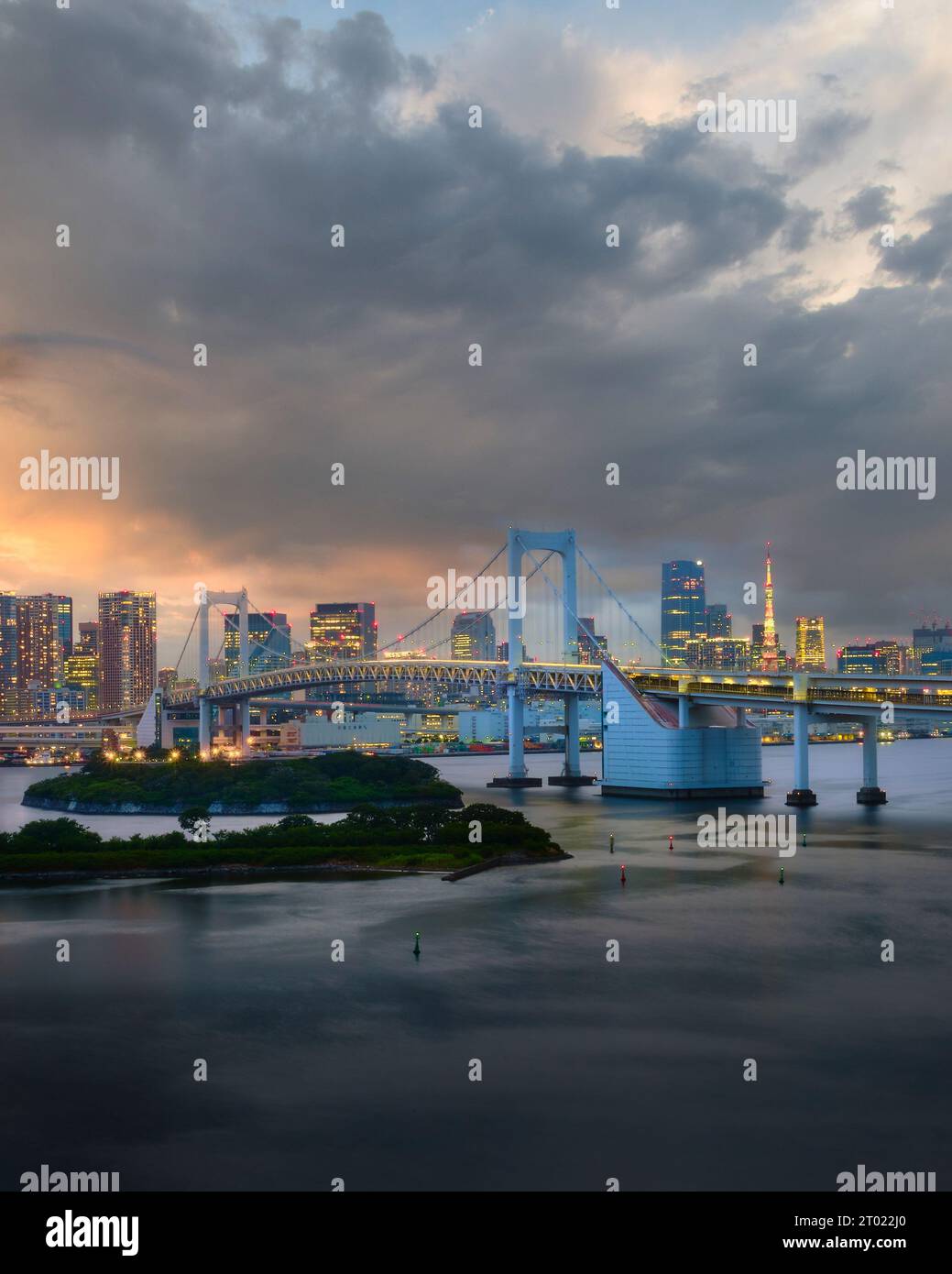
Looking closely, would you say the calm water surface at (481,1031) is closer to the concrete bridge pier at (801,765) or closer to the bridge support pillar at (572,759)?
the concrete bridge pier at (801,765)

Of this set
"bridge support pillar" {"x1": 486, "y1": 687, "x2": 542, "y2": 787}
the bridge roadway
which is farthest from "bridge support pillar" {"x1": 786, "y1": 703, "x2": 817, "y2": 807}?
"bridge support pillar" {"x1": 486, "y1": 687, "x2": 542, "y2": 787}

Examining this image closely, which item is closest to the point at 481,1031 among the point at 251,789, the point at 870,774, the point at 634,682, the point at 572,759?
the point at 251,789

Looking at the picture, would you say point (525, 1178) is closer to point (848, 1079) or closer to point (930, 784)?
point (848, 1079)

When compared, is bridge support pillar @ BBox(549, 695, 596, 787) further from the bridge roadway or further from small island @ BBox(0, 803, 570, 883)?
small island @ BBox(0, 803, 570, 883)

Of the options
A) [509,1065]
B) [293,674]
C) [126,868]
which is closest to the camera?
[509,1065]

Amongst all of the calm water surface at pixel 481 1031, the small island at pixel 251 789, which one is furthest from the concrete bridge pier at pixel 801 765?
the calm water surface at pixel 481 1031

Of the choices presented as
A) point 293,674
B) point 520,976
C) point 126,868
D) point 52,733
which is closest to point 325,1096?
point 520,976
